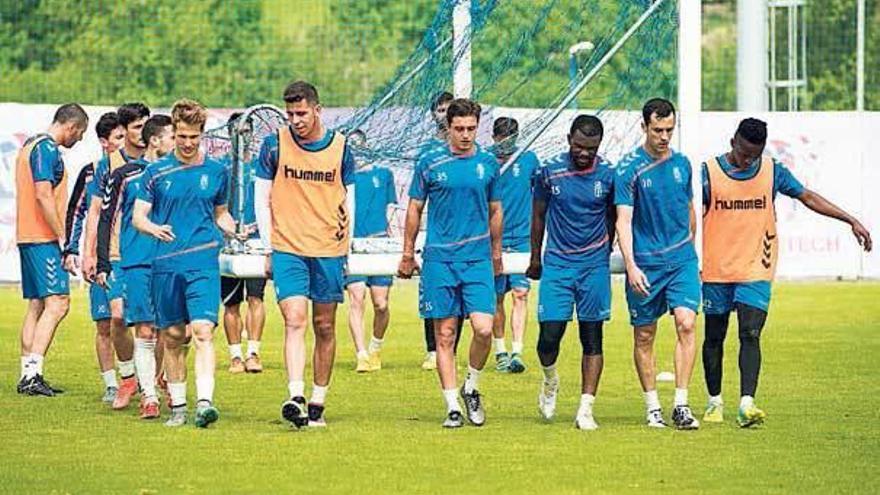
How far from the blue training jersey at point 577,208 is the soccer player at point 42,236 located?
4.18 m

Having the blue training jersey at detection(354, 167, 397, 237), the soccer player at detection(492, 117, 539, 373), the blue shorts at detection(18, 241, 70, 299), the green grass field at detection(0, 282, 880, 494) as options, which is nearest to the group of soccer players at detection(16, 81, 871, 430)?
the green grass field at detection(0, 282, 880, 494)

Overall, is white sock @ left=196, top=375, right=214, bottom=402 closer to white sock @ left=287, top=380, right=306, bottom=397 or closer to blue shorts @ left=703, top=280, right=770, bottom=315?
white sock @ left=287, top=380, right=306, bottom=397

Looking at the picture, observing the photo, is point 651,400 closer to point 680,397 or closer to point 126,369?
point 680,397

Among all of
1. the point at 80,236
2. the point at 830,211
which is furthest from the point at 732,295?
the point at 80,236

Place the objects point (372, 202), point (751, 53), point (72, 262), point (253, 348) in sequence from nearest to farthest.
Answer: point (72, 262) → point (253, 348) → point (372, 202) → point (751, 53)

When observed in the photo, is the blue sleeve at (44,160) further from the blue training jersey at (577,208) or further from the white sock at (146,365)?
the blue training jersey at (577,208)

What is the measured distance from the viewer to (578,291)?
14836 millimetres

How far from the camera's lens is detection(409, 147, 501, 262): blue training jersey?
1488 cm

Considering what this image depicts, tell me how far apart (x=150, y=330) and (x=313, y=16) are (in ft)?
87.6

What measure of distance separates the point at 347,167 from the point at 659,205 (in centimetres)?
198

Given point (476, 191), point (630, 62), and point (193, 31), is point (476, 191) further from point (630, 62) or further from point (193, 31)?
point (193, 31)

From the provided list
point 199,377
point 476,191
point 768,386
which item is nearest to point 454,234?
point 476,191

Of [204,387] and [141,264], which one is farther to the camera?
[141,264]

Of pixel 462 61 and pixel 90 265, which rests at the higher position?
pixel 462 61
